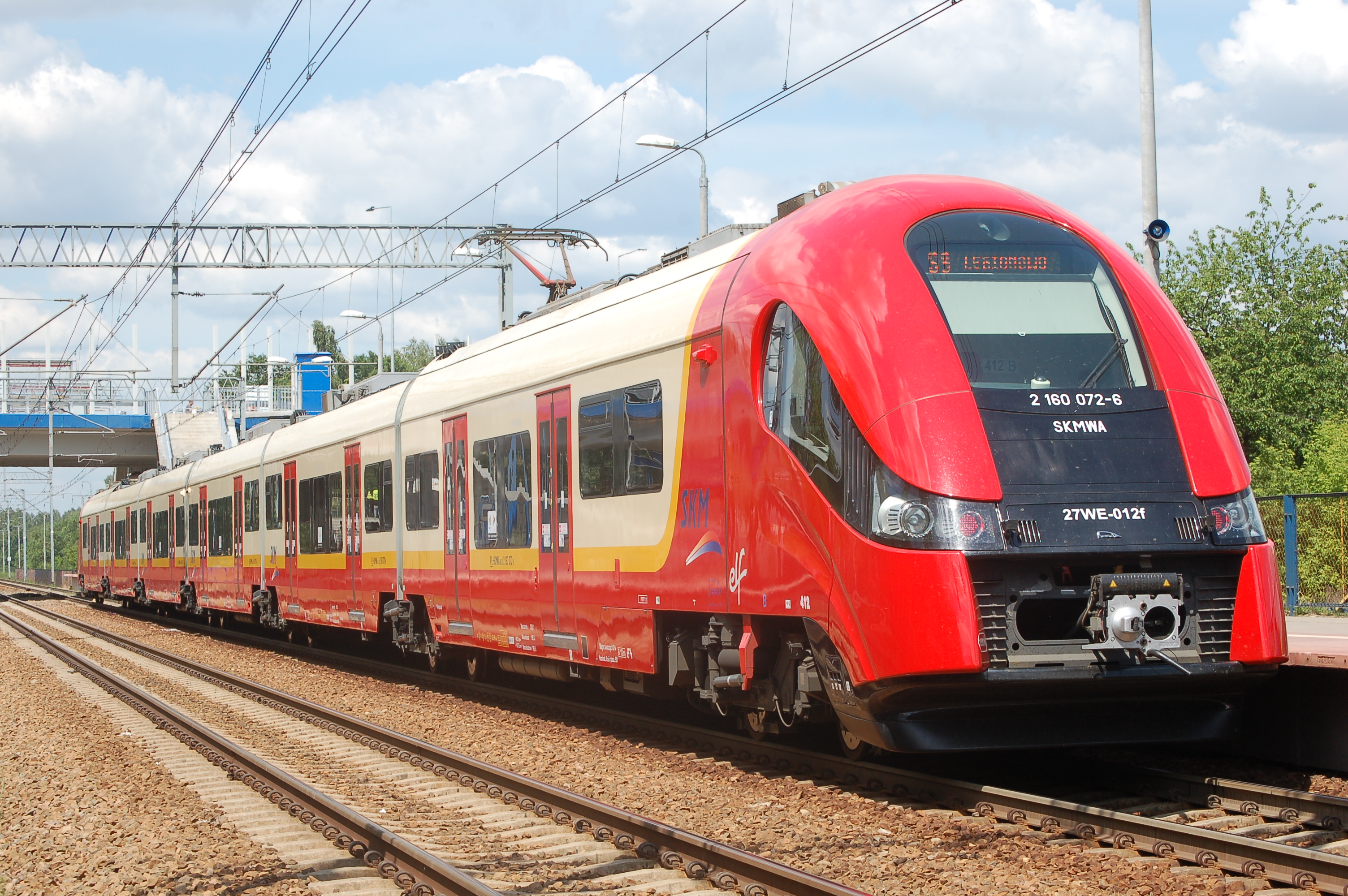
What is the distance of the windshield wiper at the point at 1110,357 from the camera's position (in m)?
7.97

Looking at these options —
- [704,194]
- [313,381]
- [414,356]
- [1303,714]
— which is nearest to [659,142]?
[704,194]

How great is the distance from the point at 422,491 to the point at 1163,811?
32.6 ft

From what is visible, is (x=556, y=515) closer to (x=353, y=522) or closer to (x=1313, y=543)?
(x=353, y=522)

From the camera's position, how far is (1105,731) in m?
7.64

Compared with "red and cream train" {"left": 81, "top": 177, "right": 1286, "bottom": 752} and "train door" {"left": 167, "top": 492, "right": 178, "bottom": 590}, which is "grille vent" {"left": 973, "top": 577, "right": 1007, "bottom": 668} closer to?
"red and cream train" {"left": 81, "top": 177, "right": 1286, "bottom": 752}

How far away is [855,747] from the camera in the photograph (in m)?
8.64

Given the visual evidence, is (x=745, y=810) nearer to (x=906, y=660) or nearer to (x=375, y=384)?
(x=906, y=660)

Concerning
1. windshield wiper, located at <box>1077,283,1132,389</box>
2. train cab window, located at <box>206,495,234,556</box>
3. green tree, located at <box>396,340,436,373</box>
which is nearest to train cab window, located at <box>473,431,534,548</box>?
windshield wiper, located at <box>1077,283,1132,389</box>

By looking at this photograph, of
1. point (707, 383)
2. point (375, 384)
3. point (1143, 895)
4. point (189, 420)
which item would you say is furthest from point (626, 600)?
point (189, 420)

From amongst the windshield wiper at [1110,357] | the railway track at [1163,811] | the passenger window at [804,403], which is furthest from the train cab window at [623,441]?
the windshield wiper at [1110,357]

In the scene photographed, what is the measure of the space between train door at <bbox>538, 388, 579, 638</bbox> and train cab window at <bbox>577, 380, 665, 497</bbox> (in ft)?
1.07

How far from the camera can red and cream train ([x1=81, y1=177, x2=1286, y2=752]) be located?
7.32 m

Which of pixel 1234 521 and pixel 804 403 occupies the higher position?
pixel 804 403

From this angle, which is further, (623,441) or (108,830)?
(623,441)
